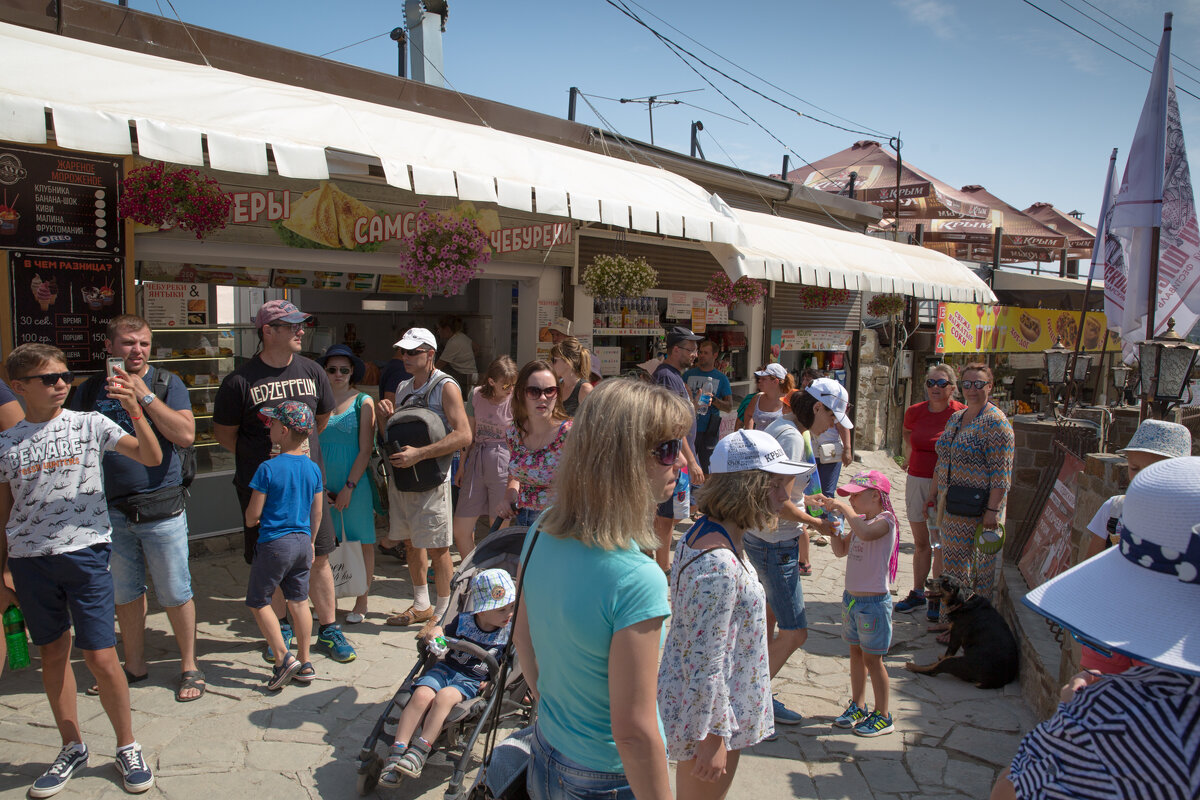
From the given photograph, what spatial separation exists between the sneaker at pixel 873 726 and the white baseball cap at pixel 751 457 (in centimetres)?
216

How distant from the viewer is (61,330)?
538 cm

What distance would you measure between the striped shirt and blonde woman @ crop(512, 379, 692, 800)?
0.77 m

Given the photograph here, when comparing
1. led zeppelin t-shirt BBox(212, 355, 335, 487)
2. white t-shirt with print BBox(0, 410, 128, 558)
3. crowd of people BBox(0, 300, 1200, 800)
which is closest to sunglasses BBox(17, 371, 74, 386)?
crowd of people BBox(0, 300, 1200, 800)

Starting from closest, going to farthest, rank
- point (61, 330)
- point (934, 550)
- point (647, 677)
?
point (647, 677) < point (61, 330) < point (934, 550)

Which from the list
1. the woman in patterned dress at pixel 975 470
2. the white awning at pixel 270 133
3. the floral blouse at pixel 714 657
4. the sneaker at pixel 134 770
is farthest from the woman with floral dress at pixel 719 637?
the white awning at pixel 270 133

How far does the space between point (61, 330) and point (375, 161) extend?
2.59m

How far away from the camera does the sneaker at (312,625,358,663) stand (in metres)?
4.46

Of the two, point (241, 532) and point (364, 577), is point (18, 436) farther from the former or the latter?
point (241, 532)

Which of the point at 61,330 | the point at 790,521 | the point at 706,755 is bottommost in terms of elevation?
the point at 706,755

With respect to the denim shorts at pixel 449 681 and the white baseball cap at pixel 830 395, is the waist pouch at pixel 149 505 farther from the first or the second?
the white baseball cap at pixel 830 395

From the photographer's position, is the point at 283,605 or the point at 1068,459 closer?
the point at 283,605

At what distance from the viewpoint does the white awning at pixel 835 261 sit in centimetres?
814

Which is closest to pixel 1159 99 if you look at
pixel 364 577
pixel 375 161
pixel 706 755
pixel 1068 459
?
pixel 1068 459

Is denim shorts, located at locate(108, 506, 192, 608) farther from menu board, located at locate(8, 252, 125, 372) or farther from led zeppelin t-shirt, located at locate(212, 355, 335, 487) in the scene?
menu board, located at locate(8, 252, 125, 372)
